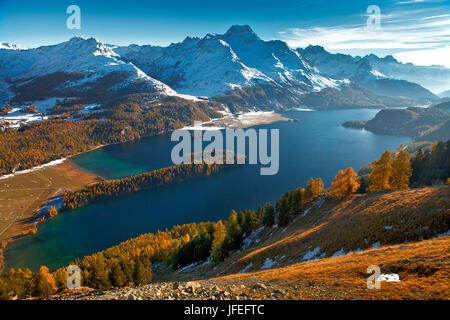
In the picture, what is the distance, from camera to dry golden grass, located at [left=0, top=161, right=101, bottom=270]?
12367cm

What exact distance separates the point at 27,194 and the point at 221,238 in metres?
175

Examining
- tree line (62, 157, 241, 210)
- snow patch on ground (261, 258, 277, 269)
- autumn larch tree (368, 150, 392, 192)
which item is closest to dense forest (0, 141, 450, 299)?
autumn larch tree (368, 150, 392, 192)

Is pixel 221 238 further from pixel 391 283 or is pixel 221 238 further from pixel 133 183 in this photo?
pixel 133 183

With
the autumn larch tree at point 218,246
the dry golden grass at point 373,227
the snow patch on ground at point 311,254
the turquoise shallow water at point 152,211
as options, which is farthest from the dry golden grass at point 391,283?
the turquoise shallow water at point 152,211

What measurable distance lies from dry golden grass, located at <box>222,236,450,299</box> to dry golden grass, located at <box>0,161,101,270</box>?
152 metres

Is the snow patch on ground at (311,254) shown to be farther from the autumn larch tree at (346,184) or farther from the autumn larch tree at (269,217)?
the autumn larch tree at (269,217)

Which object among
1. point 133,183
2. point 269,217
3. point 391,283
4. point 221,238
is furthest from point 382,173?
point 133,183

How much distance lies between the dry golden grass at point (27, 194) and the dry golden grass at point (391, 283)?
500ft

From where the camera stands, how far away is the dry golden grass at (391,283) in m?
13.1

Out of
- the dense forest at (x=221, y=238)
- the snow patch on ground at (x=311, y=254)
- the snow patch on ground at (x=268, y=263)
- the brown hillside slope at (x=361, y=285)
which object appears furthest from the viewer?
the dense forest at (x=221, y=238)

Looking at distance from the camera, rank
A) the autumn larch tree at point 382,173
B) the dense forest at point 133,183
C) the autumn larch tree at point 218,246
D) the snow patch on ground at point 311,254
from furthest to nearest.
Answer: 1. the dense forest at point 133,183
2. the autumn larch tree at point 218,246
3. the autumn larch tree at point 382,173
4. the snow patch on ground at point 311,254
